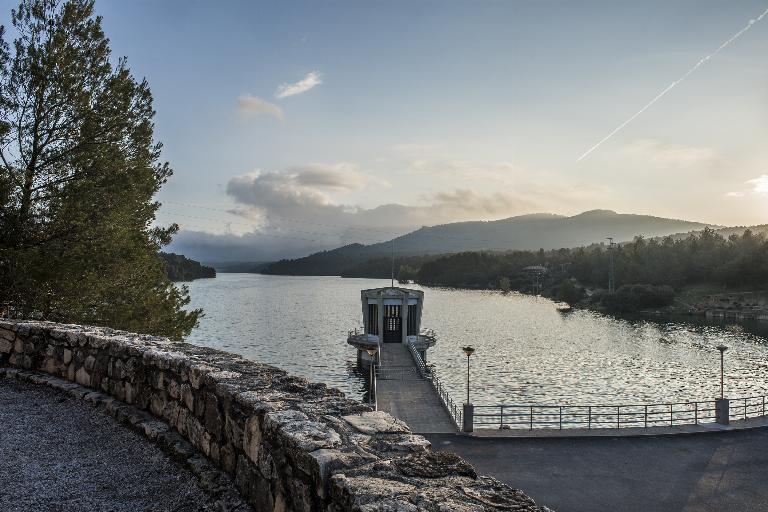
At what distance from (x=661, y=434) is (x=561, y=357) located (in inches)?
1164

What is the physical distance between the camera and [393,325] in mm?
39375

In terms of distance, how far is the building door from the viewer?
3878 cm

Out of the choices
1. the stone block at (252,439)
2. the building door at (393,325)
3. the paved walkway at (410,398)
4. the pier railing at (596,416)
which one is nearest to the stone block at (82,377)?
the stone block at (252,439)

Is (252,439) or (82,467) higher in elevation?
(252,439)

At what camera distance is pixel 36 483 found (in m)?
3.95

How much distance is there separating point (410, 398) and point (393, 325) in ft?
52.0

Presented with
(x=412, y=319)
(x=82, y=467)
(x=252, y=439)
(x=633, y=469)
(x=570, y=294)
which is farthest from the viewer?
(x=570, y=294)

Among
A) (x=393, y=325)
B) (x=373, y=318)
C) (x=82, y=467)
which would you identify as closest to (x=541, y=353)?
(x=393, y=325)

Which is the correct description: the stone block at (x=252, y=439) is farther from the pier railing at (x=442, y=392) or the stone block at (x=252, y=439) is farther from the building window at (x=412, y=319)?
the building window at (x=412, y=319)

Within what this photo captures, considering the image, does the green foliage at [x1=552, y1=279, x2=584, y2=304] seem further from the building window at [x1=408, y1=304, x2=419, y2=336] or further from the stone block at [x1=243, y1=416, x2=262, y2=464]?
the stone block at [x1=243, y1=416, x2=262, y2=464]

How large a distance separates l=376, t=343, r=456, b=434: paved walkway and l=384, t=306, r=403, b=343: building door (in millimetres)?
4992

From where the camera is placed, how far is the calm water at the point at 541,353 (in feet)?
107

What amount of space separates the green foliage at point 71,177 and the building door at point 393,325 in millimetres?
25164

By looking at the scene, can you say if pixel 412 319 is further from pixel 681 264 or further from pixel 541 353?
pixel 681 264
